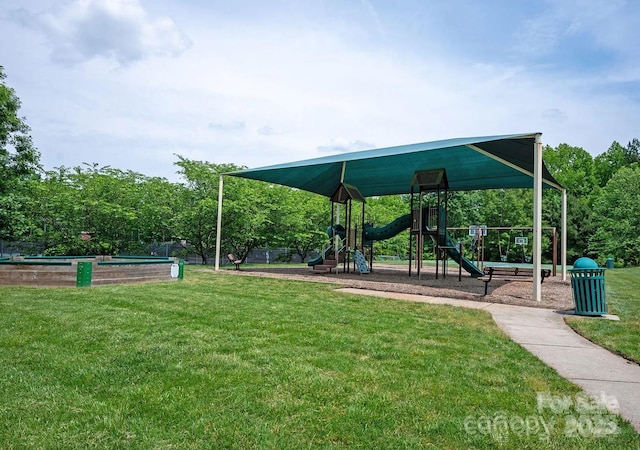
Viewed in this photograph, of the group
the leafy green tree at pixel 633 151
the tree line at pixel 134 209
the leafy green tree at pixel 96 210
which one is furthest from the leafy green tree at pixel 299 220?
the leafy green tree at pixel 633 151

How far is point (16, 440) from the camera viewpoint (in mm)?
2486

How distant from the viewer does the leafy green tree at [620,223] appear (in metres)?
31.0

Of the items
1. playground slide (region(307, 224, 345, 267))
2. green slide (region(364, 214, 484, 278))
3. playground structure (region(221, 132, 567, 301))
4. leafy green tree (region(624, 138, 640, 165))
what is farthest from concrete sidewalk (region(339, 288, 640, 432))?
leafy green tree (region(624, 138, 640, 165))

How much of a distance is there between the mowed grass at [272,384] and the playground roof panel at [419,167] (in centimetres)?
650

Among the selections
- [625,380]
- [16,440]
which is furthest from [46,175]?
[625,380]

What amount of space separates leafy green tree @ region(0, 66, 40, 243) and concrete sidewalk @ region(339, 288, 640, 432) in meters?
16.6

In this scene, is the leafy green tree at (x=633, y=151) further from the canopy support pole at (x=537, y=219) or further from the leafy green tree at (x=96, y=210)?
the leafy green tree at (x=96, y=210)

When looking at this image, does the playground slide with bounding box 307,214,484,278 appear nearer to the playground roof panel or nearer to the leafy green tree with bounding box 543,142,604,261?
the playground roof panel

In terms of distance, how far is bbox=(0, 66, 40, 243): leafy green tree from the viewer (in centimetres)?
1546

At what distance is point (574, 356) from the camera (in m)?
4.73

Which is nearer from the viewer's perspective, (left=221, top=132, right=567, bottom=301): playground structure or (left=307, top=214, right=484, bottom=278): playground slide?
(left=221, top=132, right=567, bottom=301): playground structure

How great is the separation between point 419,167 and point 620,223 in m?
23.9

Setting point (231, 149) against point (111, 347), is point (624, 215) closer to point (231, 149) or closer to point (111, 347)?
point (231, 149)

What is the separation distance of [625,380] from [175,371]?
4.00 metres
